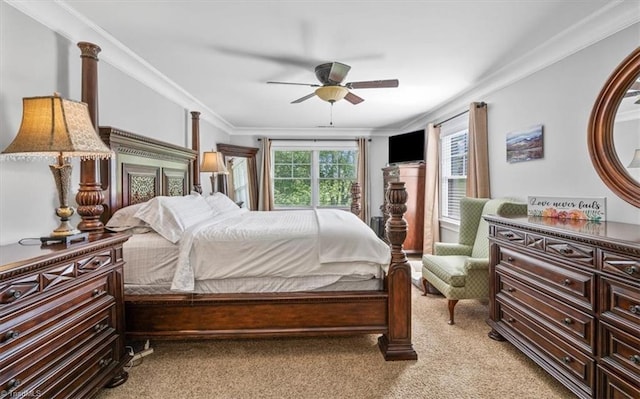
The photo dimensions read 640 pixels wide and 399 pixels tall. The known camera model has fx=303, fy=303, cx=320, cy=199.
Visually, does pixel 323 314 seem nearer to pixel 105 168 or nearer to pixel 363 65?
pixel 105 168

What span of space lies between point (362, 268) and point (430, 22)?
6.17ft

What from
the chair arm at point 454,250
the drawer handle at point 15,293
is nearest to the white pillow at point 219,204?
the drawer handle at point 15,293

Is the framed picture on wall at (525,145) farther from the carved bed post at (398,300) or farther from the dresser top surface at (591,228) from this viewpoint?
the carved bed post at (398,300)

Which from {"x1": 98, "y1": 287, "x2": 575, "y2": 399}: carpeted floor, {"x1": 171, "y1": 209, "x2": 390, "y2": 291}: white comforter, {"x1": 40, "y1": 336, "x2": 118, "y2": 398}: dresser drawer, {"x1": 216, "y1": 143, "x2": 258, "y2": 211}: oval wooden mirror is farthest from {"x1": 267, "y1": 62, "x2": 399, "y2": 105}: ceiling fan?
{"x1": 216, "y1": 143, "x2": 258, "y2": 211}: oval wooden mirror

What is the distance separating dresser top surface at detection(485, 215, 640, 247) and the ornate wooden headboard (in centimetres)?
305

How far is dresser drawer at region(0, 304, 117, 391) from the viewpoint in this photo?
1.21 metres

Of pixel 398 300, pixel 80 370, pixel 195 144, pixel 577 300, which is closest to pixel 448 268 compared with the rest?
pixel 398 300

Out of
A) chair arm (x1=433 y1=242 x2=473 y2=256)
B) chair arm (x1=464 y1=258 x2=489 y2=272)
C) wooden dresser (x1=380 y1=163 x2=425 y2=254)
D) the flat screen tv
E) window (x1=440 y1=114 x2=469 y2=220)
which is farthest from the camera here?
the flat screen tv

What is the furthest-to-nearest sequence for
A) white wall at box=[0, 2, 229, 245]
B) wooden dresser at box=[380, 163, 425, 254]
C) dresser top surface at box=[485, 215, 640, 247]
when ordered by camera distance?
wooden dresser at box=[380, 163, 425, 254] < white wall at box=[0, 2, 229, 245] < dresser top surface at box=[485, 215, 640, 247]

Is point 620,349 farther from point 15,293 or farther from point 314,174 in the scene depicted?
point 314,174

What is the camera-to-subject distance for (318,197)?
6.54m

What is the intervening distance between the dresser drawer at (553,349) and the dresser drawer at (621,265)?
0.50m

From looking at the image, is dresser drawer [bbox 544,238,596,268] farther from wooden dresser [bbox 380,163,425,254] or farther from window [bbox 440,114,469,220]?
wooden dresser [bbox 380,163,425,254]

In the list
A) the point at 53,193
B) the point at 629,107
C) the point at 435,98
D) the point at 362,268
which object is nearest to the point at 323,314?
the point at 362,268
